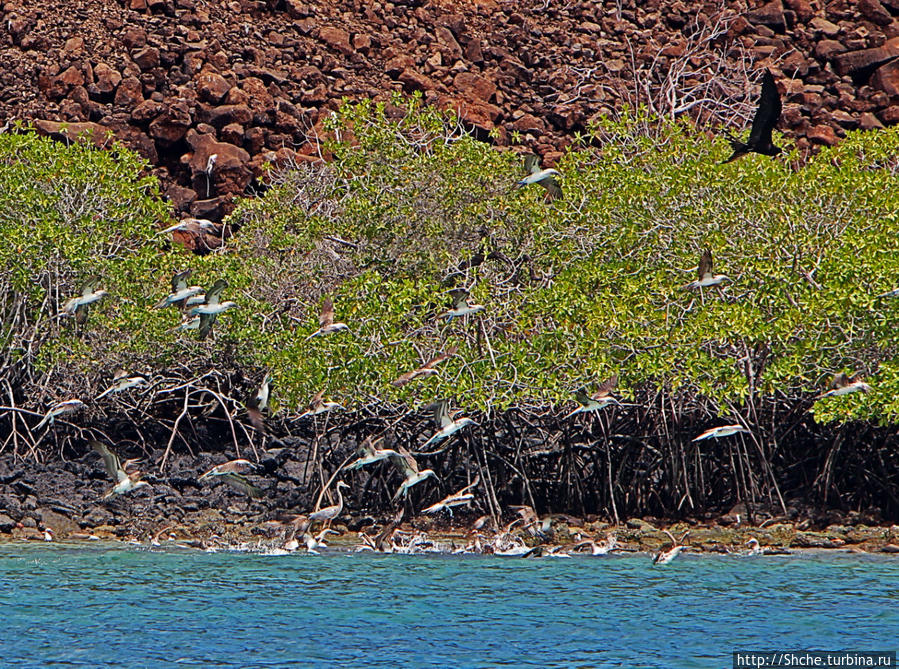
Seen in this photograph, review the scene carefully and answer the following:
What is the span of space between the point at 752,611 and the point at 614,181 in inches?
455

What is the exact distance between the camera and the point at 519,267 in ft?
92.2

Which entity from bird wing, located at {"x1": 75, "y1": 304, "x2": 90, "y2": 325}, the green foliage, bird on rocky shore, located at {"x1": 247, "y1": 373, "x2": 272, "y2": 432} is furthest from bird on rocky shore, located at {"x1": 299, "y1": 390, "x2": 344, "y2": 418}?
→ bird wing, located at {"x1": 75, "y1": 304, "x2": 90, "y2": 325}

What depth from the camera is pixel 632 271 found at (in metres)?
26.6

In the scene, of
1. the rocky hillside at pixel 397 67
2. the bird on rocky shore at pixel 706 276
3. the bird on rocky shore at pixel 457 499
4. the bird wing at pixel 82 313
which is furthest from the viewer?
the rocky hillside at pixel 397 67

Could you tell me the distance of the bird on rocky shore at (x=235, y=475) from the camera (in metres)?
21.7

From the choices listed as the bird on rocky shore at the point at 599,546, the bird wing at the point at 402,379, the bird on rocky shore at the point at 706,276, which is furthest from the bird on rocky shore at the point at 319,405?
the bird on rocky shore at the point at 706,276

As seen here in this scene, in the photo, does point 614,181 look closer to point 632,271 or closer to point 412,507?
point 632,271

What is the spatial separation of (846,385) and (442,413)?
276 inches

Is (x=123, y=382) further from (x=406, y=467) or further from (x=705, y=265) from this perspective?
(x=705, y=265)

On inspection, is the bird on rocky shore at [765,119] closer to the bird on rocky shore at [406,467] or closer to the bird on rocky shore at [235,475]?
the bird on rocky shore at [406,467]

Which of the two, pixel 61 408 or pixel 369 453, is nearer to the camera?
pixel 61 408

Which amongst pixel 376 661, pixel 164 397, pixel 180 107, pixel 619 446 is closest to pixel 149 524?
pixel 164 397

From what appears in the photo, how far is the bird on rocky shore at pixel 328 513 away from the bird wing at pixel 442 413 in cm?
218

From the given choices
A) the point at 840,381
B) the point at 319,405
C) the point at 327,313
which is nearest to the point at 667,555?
the point at 840,381
